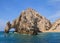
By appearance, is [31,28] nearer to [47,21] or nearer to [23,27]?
[23,27]

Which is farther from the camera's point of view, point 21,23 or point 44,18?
point 44,18

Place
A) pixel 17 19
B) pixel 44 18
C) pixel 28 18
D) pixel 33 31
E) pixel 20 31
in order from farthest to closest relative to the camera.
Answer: pixel 44 18, pixel 17 19, pixel 20 31, pixel 28 18, pixel 33 31

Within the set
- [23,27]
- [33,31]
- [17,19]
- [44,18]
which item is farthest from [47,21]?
[33,31]

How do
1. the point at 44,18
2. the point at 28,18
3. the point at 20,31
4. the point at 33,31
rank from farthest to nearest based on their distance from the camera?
1. the point at 44,18
2. the point at 20,31
3. the point at 28,18
4. the point at 33,31

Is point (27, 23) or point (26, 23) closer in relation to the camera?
point (27, 23)

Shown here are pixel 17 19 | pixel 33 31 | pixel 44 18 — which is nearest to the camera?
pixel 33 31

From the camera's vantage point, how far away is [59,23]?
465 feet

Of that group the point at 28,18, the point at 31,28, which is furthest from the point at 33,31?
the point at 28,18

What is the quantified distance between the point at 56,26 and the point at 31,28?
61.3 meters

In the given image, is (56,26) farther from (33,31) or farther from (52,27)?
(33,31)

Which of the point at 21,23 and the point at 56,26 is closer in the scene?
the point at 21,23

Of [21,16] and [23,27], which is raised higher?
[21,16]

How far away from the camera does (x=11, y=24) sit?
104500 mm

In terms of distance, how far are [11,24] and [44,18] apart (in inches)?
1453
